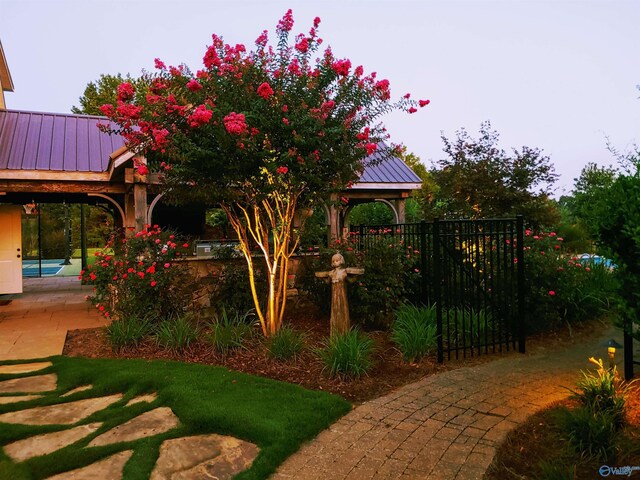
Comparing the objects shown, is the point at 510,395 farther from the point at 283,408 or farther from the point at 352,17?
the point at 352,17

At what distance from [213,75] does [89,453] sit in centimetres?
411

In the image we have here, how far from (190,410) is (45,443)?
101 cm

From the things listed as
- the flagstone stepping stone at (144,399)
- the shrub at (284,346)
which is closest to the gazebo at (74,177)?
the shrub at (284,346)

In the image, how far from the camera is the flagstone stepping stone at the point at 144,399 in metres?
3.96

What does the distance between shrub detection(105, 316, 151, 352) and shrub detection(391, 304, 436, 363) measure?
3197mm

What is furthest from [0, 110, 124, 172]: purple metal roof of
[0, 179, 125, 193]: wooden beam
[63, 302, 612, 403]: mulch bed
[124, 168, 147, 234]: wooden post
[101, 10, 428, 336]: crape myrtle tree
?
[101, 10, 428, 336]: crape myrtle tree

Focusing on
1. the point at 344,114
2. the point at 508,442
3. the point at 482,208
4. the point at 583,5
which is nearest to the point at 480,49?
the point at 583,5

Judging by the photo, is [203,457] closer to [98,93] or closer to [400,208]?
[400,208]

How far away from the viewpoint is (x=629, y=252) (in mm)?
2916

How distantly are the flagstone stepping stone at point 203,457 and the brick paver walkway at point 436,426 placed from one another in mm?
306

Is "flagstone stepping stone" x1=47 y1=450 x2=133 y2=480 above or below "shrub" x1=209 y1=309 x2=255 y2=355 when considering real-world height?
below

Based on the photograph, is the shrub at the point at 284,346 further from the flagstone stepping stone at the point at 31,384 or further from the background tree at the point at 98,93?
the background tree at the point at 98,93

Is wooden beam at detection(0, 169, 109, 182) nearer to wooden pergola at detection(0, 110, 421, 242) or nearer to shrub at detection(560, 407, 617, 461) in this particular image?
wooden pergola at detection(0, 110, 421, 242)
